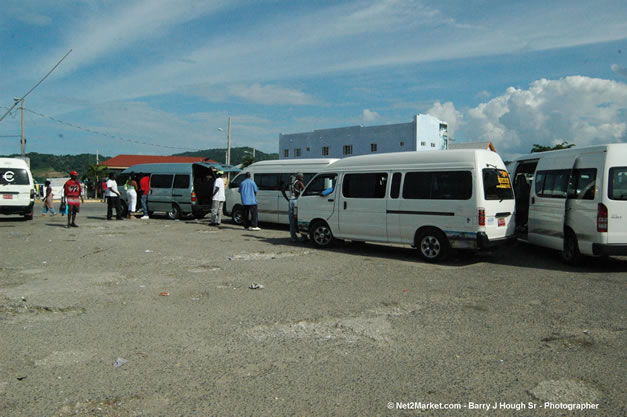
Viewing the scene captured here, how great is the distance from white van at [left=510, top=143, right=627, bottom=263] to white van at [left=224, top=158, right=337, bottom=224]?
21.5 feet

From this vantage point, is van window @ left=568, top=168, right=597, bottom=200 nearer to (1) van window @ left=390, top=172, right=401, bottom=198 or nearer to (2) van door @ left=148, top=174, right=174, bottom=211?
(1) van window @ left=390, top=172, right=401, bottom=198

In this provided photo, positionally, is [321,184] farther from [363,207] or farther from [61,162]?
[61,162]

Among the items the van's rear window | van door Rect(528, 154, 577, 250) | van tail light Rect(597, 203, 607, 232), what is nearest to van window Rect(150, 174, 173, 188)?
the van's rear window

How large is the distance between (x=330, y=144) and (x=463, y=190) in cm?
5150

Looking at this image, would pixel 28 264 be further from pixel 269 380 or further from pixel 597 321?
pixel 597 321

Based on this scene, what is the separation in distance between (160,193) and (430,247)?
1226 cm

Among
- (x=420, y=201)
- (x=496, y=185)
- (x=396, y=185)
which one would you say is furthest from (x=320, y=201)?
(x=496, y=185)

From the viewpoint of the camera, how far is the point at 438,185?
930 cm

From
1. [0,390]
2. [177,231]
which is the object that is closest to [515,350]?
[0,390]

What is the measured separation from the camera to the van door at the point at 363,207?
1017 cm

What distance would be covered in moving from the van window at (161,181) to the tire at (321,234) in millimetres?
8666

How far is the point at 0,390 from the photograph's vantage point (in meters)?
3.55

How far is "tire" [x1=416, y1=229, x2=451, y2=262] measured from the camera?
922 centimetres

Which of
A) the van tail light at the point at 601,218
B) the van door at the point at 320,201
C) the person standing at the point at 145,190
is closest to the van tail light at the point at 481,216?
the van tail light at the point at 601,218
